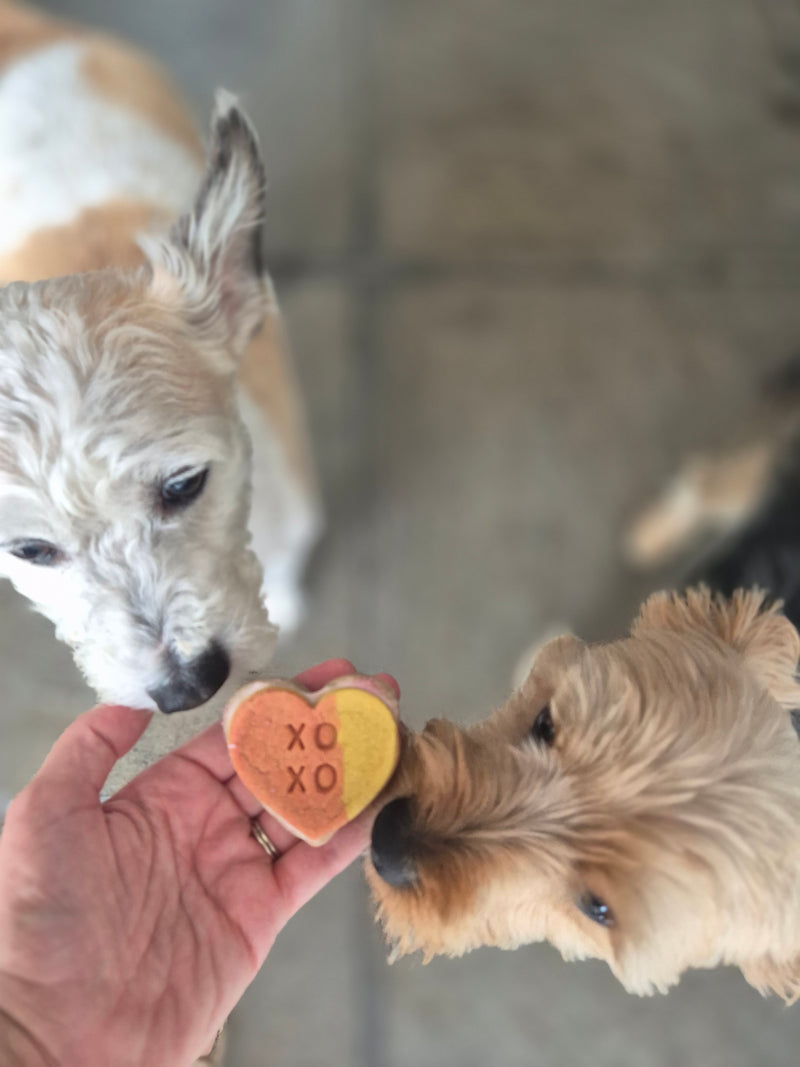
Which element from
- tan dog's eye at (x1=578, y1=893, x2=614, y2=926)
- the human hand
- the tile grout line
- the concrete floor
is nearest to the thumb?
the human hand

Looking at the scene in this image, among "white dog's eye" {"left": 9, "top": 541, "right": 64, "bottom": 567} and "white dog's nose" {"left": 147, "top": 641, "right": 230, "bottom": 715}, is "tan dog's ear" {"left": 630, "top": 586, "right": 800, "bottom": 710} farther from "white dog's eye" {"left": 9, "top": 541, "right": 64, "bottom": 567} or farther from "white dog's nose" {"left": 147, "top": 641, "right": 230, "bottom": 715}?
"white dog's eye" {"left": 9, "top": 541, "right": 64, "bottom": 567}

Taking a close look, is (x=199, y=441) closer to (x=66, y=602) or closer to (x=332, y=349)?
(x=66, y=602)

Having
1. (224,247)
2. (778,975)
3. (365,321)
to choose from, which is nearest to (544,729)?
(778,975)

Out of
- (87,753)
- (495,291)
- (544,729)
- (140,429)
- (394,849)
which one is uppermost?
(495,291)

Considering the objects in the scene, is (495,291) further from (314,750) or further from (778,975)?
(778,975)

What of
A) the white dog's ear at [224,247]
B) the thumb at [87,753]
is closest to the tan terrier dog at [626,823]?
the thumb at [87,753]

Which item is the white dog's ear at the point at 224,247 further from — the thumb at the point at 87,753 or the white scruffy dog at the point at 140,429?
the thumb at the point at 87,753
